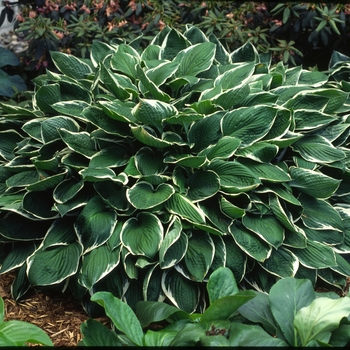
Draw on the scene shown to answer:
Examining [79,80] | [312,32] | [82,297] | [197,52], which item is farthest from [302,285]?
[312,32]

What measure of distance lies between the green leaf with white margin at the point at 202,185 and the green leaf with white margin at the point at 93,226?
0.40 metres

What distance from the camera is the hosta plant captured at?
8.89 ft

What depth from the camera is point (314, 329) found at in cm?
211

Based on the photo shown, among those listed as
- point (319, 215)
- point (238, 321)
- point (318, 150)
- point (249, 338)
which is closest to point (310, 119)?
point (318, 150)

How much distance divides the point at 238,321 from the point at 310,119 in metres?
1.33

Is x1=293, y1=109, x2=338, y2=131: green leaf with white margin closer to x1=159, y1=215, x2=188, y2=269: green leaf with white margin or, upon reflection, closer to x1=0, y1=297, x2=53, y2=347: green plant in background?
x1=159, y1=215, x2=188, y2=269: green leaf with white margin

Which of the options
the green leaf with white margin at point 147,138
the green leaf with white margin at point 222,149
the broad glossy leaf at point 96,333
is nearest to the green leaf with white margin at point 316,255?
the green leaf with white margin at point 222,149

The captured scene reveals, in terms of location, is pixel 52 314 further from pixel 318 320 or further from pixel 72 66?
pixel 72 66

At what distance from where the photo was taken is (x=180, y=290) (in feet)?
8.89

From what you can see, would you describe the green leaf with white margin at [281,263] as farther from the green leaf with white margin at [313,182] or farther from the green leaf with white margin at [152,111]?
the green leaf with white margin at [152,111]

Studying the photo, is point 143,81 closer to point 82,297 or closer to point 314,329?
point 82,297

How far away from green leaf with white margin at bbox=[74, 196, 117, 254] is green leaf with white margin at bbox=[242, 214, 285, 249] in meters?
0.65

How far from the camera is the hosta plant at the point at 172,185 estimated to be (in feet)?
8.89

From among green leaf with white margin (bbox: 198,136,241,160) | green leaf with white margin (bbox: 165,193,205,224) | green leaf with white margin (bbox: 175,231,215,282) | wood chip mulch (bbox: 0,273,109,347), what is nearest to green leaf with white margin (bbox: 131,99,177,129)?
green leaf with white margin (bbox: 198,136,241,160)
